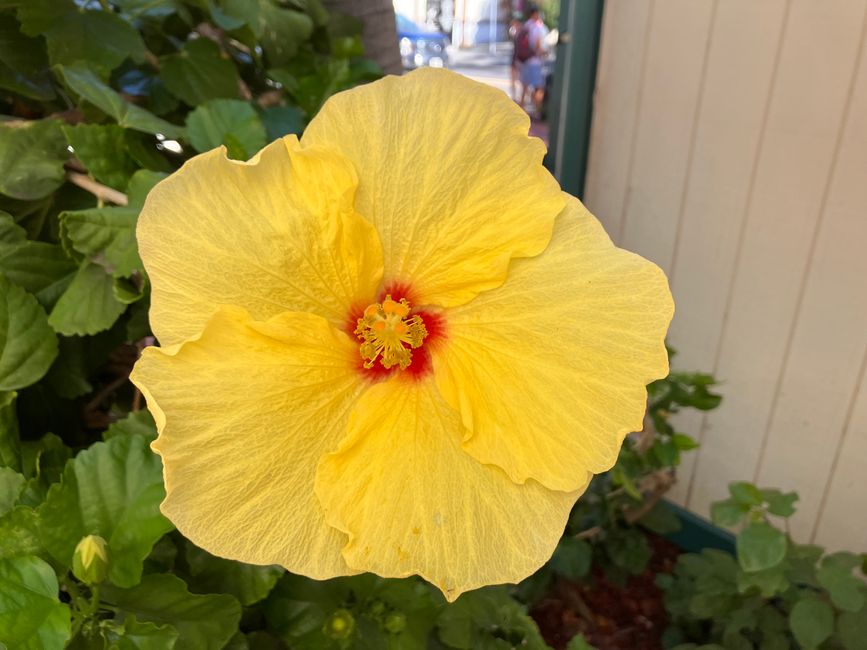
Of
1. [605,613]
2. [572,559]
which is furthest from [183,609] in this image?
[605,613]

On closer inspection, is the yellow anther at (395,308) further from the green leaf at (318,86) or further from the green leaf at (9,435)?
the green leaf at (318,86)

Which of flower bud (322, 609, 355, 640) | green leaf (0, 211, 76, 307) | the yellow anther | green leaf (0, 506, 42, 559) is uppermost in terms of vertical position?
the yellow anther

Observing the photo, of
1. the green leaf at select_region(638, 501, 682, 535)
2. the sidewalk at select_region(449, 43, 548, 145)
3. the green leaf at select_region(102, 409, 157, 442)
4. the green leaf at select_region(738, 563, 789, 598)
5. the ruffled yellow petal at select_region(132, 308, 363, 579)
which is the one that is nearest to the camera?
the ruffled yellow petal at select_region(132, 308, 363, 579)

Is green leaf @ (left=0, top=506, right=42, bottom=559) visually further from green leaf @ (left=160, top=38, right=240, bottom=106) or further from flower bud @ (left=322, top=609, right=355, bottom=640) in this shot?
green leaf @ (left=160, top=38, right=240, bottom=106)

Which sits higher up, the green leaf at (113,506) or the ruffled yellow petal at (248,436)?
the ruffled yellow petal at (248,436)

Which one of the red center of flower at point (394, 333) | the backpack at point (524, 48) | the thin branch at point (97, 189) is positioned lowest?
the backpack at point (524, 48)

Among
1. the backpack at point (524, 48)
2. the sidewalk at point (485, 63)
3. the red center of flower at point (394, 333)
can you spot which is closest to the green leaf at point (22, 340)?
the red center of flower at point (394, 333)

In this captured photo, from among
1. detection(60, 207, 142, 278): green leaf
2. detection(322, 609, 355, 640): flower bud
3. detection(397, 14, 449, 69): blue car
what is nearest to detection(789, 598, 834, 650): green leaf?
detection(322, 609, 355, 640): flower bud
